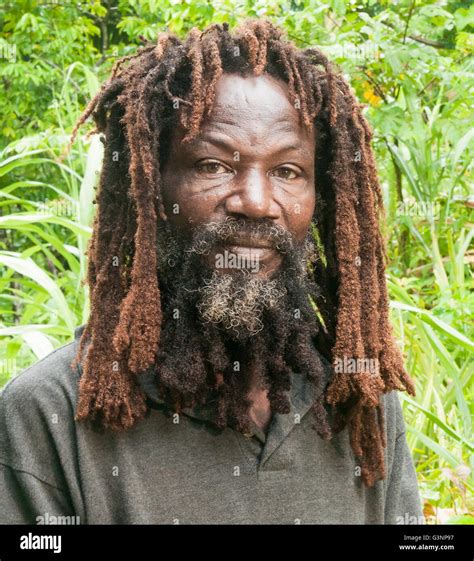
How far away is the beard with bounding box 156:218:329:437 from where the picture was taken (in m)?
2.09

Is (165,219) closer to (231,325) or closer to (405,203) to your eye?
(231,325)

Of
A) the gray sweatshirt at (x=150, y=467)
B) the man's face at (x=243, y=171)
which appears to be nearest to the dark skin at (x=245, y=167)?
the man's face at (x=243, y=171)

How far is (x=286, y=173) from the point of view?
217cm

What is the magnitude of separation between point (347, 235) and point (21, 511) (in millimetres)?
1024

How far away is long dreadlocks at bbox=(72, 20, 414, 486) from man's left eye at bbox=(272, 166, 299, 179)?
0.13 m

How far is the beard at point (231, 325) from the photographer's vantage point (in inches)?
82.2

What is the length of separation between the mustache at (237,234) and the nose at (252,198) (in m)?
0.02

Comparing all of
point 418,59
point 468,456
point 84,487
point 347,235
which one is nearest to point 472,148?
point 418,59

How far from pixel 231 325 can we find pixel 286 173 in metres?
0.40

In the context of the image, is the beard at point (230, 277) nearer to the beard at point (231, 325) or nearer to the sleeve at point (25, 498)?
the beard at point (231, 325)

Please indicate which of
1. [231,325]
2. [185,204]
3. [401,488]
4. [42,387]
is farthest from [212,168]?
[401,488]

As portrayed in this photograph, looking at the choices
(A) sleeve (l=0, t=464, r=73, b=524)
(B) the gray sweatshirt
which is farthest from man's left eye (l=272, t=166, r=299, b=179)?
(A) sleeve (l=0, t=464, r=73, b=524)
